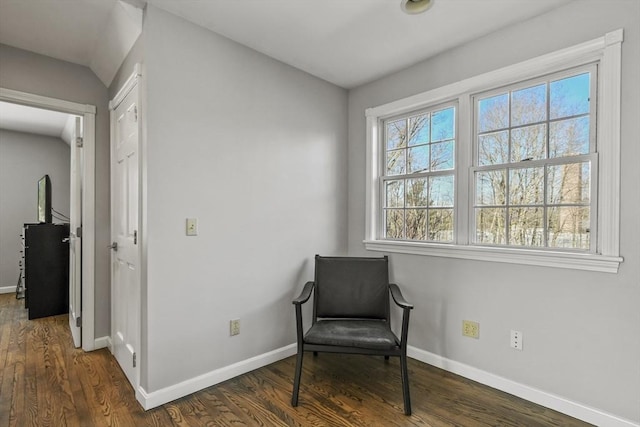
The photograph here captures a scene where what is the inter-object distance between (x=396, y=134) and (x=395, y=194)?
1.75ft

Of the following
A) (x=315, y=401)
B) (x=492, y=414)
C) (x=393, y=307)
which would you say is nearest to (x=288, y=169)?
(x=393, y=307)

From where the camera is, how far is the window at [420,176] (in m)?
2.58

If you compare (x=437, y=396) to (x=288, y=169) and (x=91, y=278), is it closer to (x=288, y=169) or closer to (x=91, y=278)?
(x=288, y=169)

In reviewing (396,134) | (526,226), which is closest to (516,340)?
(526,226)

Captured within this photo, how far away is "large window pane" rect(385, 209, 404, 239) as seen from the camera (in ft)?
9.52

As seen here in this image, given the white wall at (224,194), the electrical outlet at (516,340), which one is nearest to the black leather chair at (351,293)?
the white wall at (224,194)

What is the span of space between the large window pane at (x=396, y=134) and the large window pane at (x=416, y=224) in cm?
60

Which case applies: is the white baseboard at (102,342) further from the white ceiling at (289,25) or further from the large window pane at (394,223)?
the large window pane at (394,223)

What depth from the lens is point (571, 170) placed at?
6.52 ft

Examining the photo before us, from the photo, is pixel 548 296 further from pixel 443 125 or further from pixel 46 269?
pixel 46 269

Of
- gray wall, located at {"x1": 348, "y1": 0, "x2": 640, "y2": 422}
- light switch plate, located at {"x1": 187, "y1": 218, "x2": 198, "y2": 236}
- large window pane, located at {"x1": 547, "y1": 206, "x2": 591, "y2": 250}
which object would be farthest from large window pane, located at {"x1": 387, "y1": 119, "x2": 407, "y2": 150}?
light switch plate, located at {"x1": 187, "y1": 218, "x2": 198, "y2": 236}

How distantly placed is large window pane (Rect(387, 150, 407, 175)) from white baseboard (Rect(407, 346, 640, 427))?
4.90ft

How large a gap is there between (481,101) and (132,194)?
8.27 feet

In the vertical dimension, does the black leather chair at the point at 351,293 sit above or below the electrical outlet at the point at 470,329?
above
